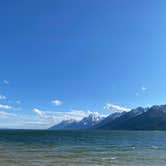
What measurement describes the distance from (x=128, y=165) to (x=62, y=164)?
345 inches

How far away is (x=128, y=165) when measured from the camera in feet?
137

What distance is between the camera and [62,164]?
137 ft

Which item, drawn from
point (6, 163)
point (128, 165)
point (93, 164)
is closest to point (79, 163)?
point (93, 164)

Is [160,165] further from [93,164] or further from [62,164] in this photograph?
[62,164]

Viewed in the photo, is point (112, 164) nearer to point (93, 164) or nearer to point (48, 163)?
point (93, 164)

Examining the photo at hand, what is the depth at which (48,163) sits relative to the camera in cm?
4212

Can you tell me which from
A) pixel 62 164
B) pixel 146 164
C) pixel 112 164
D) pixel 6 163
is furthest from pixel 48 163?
pixel 146 164

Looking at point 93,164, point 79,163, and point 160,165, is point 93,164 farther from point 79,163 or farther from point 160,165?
point 160,165

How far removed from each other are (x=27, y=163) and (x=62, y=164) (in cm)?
464

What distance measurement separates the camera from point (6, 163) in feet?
136

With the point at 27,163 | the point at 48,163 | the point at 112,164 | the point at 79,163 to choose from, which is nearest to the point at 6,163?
the point at 27,163

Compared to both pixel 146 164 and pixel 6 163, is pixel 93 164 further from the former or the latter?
pixel 6 163

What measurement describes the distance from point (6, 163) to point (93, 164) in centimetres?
1151

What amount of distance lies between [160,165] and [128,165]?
458 centimetres
